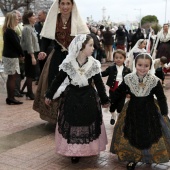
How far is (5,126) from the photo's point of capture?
587cm

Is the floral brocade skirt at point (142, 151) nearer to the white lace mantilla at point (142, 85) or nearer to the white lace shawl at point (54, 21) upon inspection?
the white lace mantilla at point (142, 85)

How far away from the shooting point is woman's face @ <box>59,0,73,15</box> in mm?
5160

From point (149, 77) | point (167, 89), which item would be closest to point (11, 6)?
point (167, 89)

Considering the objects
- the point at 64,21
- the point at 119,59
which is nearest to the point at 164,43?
the point at 119,59

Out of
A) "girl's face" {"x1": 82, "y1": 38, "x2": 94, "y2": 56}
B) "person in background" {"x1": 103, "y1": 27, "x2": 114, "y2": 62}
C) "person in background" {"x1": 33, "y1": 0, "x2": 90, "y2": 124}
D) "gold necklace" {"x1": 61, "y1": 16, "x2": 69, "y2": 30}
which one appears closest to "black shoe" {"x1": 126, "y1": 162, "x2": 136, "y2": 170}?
"girl's face" {"x1": 82, "y1": 38, "x2": 94, "y2": 56}

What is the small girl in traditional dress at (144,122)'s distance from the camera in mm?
3998

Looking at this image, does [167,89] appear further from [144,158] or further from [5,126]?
[144,158]

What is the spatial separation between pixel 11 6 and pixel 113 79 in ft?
83.7

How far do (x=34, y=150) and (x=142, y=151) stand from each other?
1492mm

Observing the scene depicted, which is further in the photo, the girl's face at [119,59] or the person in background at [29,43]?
the person in background at [29,43]

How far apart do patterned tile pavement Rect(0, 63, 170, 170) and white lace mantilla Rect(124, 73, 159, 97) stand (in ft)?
2.86

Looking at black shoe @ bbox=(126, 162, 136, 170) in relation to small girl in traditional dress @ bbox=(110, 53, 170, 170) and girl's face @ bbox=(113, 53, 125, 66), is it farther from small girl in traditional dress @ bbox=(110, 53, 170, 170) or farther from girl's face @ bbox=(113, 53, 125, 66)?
girl's face @ bbox=(113, 53, 125, 66)

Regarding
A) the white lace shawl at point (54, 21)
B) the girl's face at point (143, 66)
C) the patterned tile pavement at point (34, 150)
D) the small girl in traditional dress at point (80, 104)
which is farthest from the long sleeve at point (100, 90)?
the white lace shawl at point (54, 21)

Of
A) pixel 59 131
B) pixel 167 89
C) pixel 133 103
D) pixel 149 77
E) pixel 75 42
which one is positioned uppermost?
pixel 75 42
